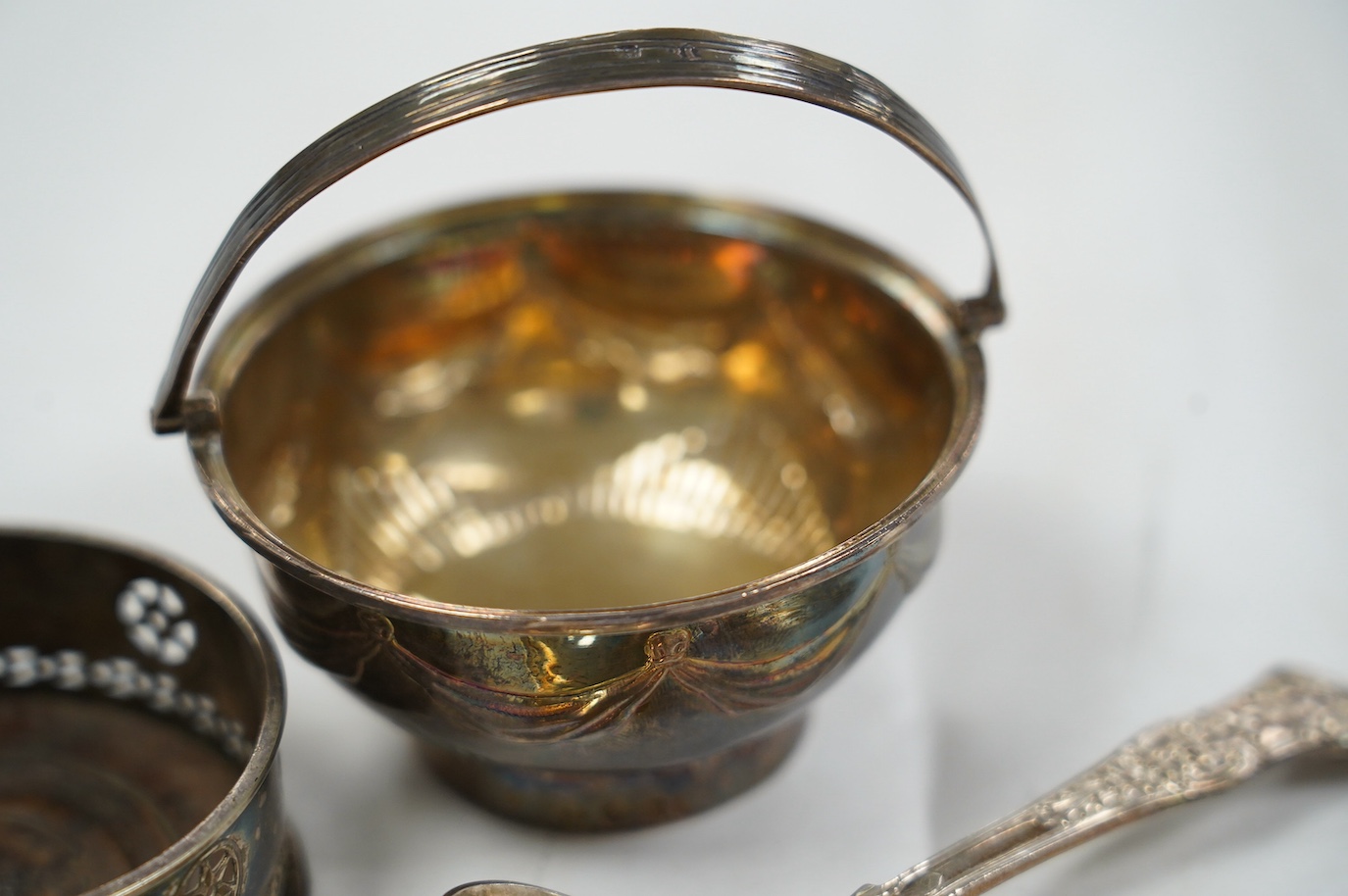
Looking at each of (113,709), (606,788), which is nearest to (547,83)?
(606,788)

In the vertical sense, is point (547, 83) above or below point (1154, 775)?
above

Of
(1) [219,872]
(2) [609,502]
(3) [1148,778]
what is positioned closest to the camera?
(1) [219,872]


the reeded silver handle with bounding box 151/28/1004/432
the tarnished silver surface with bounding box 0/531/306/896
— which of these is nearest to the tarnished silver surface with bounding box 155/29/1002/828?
the reeded silver handle with bounding box 151/28/1004/432

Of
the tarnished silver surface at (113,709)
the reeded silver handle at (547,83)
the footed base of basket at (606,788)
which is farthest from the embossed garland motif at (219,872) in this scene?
the reeded silver handle at (547,83)

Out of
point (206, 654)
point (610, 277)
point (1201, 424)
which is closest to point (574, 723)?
point (206, 654)

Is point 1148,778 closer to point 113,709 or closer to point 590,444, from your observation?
point 590,444

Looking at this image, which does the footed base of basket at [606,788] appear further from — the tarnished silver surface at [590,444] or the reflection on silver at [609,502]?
the reflection on silver at [609,502]

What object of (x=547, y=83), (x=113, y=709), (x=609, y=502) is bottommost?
(x=113, y=709)
